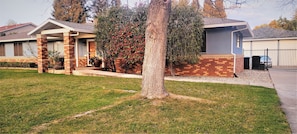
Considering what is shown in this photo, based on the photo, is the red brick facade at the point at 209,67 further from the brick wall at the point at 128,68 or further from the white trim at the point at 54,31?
the white trim at the point at 54,31

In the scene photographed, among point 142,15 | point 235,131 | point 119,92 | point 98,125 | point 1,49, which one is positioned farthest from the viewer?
point 1,49

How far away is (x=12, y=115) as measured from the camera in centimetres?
464

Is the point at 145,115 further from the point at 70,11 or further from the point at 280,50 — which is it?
the point at 70,11

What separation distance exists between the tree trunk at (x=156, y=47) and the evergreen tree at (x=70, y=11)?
33.9 m

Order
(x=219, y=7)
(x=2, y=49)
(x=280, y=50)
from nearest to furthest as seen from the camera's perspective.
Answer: (x=219, y=7) → (x=280, y=50) → (x=2, y=49)

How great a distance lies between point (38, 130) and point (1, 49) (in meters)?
24.1

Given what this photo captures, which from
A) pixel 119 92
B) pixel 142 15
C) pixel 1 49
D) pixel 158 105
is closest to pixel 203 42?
pixel 142 15

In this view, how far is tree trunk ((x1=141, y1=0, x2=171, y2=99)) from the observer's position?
538cm

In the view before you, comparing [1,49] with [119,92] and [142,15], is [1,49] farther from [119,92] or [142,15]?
[119,92]

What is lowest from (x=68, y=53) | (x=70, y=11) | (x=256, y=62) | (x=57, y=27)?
(x=256, y=62)

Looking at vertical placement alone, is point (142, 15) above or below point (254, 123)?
above

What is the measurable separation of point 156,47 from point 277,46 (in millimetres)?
20276

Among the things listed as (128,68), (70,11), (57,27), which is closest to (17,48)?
(57,27)

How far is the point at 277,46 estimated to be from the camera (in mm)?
21266
